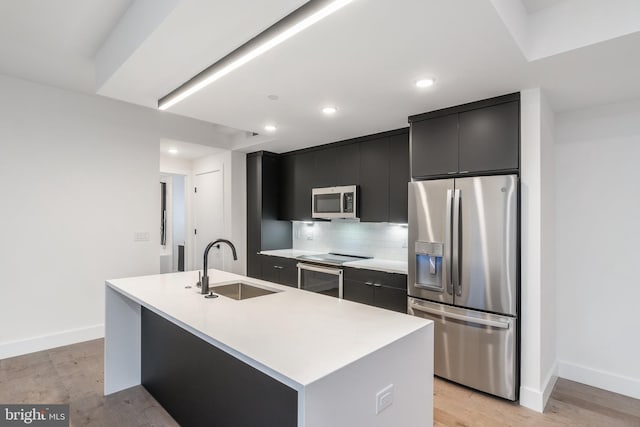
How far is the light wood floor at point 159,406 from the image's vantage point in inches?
90.0

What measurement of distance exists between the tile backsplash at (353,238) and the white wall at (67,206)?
2.06m

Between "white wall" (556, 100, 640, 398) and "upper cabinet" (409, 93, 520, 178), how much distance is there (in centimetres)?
85

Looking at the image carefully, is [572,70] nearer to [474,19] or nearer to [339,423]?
[474,19]

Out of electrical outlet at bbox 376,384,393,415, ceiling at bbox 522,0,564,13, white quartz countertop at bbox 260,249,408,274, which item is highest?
ceiling at bbox 522,0,564,13

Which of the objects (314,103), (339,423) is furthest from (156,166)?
(339,423)

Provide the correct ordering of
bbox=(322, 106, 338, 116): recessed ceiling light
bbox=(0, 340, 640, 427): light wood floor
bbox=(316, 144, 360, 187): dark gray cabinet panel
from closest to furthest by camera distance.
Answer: bbox=(0, 340, 640, 427): light wood floor < bbox=(322, 106, 338, 116): recessed ceiling light < bbox=(316, 144, 360, 187): dark gray cabinet panel

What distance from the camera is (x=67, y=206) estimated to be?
11.5 feet

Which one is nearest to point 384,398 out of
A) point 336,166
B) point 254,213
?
point 336,166

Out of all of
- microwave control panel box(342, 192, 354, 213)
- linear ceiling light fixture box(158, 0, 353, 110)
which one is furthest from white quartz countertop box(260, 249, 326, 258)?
linear ceiling light fixture box(158, 0, 353, 110)

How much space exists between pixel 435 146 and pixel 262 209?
9.06 feet

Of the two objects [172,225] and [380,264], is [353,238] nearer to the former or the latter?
[380,264]

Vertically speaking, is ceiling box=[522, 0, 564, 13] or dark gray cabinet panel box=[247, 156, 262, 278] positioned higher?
ceiling box=[522, 0, 564, 13]

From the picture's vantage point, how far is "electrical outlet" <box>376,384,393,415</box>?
134 centimetres

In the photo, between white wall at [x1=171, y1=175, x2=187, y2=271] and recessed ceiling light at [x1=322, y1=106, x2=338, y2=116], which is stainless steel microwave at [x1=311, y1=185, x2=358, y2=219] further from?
white wall at [x1=171, y1=175, x2=187, y2=271]
